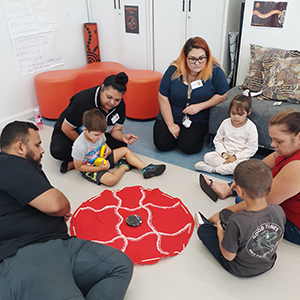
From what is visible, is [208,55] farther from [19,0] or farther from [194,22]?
[19,0]

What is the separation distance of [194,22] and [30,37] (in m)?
1.82

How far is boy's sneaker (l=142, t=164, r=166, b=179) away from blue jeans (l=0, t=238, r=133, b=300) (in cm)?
98

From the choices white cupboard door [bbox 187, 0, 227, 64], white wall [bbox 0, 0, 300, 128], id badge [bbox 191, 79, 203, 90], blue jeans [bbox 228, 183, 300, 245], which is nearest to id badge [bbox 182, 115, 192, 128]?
id badge [bbox 191, 79, 203, 90]

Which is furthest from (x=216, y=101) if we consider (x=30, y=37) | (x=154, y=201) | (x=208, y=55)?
(x=30, y=37)

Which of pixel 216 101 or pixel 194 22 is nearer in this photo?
pixel 216 101

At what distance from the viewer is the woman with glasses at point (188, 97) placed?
8.08ft

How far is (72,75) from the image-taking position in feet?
11.0

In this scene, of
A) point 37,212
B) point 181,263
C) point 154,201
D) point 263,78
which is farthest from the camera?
point 263,78

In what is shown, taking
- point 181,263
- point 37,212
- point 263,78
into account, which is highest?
point 263,78

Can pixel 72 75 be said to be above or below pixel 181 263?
above

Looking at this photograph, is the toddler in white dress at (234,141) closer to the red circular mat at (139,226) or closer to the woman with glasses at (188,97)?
the woman with glasses at (188,97)

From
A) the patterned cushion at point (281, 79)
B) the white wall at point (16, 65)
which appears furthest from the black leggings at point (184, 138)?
the white wall at point (16, 65)

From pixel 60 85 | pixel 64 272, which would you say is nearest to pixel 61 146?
pixel 60 85

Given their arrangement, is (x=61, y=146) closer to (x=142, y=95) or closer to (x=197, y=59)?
(x=142, y=95)
